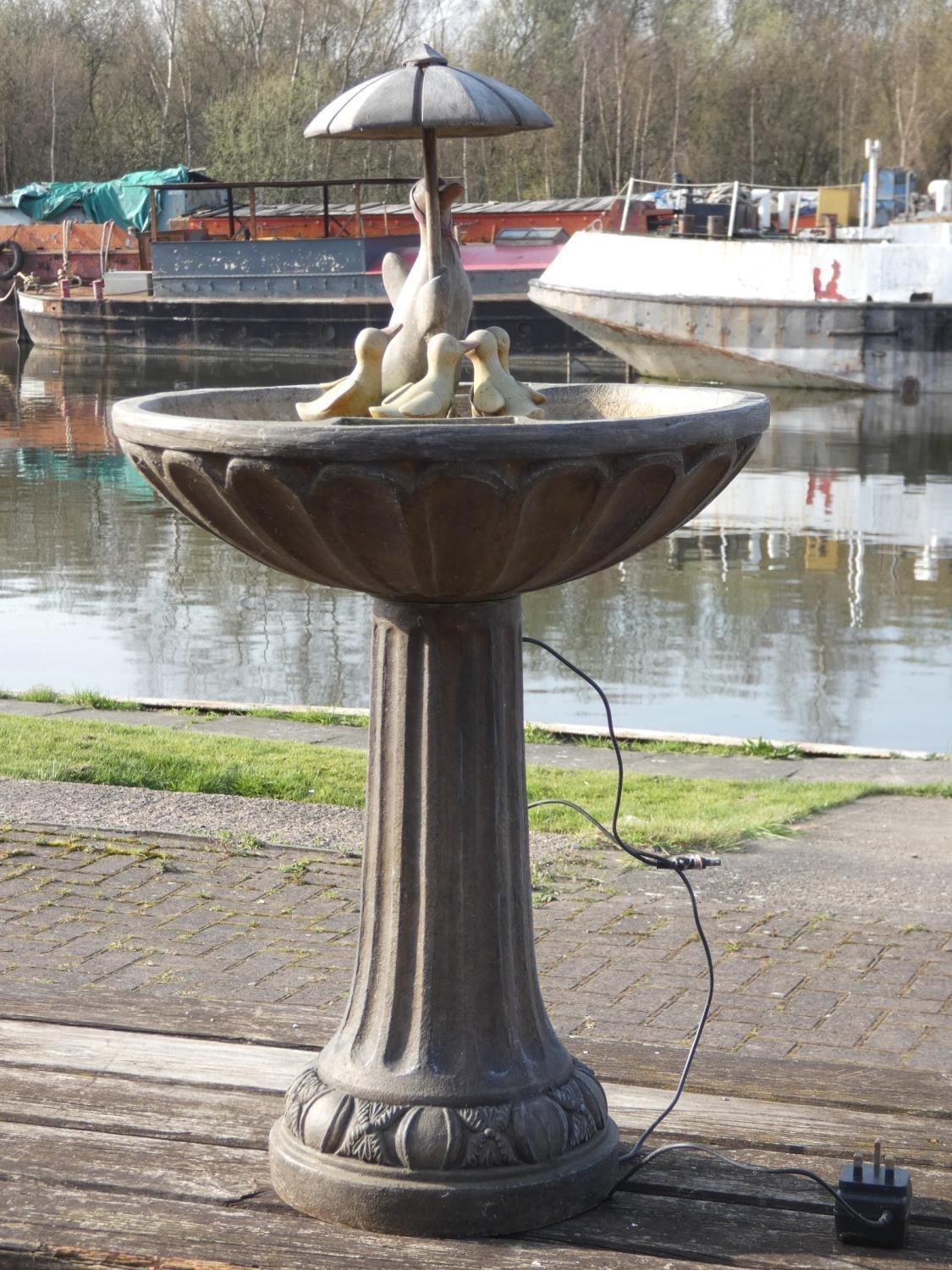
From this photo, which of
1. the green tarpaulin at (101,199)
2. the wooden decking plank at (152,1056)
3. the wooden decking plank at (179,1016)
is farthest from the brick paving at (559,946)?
the green tarpaulin at (101,199)

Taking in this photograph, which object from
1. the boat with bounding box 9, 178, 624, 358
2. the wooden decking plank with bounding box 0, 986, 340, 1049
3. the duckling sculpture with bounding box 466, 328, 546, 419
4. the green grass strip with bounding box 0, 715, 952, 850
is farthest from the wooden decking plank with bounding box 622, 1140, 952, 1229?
the boat with bounding box 9, 178, 624, 358

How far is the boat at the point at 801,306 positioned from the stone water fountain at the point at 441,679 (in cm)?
2537

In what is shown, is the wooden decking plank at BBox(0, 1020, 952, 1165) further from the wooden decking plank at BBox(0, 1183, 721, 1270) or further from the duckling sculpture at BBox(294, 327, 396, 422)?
the duckling sculpture at BBox(294, 327, 396, 422)

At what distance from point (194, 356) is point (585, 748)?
29841 mm

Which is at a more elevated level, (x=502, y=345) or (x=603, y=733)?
(x=502, y=345)

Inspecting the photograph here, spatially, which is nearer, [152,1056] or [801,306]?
[152,1056]

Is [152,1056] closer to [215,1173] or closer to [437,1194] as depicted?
[215,1173]

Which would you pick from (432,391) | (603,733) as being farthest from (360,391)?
(603,733)

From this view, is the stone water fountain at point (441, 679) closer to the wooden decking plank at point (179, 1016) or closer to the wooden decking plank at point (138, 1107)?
the wooden decking plank at point (138, 1107)

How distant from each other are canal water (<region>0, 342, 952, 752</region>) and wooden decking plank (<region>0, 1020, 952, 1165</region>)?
219 inches

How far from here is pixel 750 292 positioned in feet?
89.8

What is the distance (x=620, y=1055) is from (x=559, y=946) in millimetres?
1398

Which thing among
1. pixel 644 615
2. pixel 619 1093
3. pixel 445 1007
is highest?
pixel 445 1007

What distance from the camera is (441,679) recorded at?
263 cm
